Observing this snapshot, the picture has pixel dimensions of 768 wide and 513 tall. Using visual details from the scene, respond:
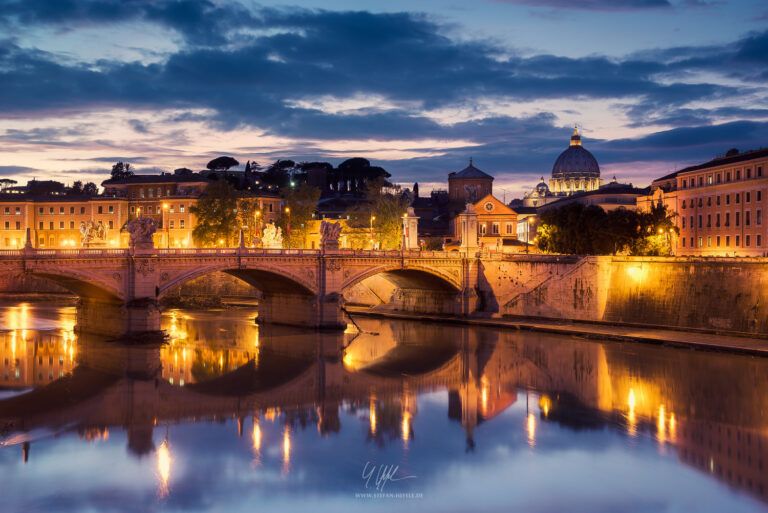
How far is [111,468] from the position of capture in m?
22.7

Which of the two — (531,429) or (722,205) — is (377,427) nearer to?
(531,429)

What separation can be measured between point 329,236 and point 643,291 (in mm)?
20519


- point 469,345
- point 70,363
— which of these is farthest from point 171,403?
point 469,345

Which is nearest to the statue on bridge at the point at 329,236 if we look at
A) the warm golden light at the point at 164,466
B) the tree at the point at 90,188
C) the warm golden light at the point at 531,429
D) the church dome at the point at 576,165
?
the warm golden light at the point at 531,429

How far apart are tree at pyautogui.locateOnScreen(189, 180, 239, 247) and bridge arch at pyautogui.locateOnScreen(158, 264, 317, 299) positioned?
735 inches

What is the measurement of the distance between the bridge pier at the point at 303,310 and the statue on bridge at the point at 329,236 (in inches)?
127

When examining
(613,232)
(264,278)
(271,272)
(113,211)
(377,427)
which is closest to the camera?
(377,427)

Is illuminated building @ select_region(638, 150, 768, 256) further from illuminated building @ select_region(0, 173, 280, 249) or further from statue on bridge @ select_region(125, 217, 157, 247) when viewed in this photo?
statue on bridge @ select_region(125, 217, 157, 247)

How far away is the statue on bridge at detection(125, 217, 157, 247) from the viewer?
141 feet

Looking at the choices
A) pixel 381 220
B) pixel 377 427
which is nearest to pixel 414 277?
pixel 381 220

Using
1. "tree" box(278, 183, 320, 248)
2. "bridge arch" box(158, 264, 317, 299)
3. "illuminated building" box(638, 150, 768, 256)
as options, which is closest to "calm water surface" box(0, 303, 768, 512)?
"bridge arch" box(158, 264, 317, 299)

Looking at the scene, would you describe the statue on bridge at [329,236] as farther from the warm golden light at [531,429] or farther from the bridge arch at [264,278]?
the warm golden light at [531,429]

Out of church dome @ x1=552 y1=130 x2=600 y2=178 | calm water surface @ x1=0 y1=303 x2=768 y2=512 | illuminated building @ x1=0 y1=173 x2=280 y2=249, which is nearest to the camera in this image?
calm water surface @ x1=0 y1=303 x2=768 y2=512

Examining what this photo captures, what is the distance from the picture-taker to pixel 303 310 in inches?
2021
